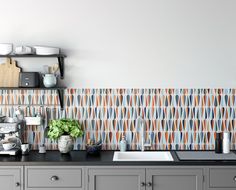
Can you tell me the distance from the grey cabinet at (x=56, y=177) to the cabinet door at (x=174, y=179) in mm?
571

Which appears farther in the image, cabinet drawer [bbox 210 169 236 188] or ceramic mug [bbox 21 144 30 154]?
ceramic mug [bbox 21 144 30 154]

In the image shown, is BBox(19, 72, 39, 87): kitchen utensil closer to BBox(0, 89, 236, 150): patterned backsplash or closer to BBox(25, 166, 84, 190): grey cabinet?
BBox(0, 89, 236, 150): patterned backsplash

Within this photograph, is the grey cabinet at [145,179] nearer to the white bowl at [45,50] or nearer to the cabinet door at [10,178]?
the cabinet door at [10,178]

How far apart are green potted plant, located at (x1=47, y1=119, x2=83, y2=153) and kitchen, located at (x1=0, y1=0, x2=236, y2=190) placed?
4.9 inches

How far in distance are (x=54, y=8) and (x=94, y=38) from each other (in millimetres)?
473

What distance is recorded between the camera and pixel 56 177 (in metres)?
3.26

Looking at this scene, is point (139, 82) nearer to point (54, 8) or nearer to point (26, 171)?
point (54, 8)

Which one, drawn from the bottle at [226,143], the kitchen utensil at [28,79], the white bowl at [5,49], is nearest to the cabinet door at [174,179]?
the bottle at [226,143]

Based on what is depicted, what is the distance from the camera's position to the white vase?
11.6 feet

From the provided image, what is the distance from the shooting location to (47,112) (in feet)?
12.6

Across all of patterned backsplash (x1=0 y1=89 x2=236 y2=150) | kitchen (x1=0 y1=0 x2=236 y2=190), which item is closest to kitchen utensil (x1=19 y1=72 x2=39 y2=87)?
kitchen (x1=0 y1=0 x2=236 y2=190)

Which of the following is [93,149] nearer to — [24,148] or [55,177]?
[55,177]

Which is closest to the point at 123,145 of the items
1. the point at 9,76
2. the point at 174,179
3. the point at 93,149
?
the point at 93,149

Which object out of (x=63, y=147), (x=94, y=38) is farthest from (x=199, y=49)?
(x=63, y=147)
